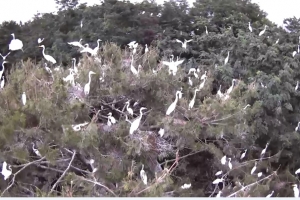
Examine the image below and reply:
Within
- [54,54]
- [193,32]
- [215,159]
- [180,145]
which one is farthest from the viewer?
[193,32]

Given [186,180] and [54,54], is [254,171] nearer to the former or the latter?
[186,180]

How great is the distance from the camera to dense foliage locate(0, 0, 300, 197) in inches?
111

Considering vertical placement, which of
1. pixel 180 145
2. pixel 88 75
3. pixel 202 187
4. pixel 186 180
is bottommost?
pixel 202 187

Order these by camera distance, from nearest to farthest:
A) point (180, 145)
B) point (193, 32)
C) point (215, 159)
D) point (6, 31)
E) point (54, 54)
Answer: point (180, 145) → point (215, 159) → point (54, 54) → point (193, 32) → point (6, 31)

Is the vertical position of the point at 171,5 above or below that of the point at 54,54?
above

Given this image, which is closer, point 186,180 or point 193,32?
point 186,180

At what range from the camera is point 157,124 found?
3.35 m

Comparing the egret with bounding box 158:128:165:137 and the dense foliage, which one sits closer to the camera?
the dense foliage

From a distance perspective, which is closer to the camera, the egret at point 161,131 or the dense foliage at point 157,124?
the dense foliage at point 157,124

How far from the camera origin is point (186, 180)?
339 centimetres

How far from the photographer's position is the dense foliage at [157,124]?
9.25 ft

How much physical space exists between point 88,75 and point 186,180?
1.15 m

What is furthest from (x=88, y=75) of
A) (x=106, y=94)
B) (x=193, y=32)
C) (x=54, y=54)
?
(x=193, y=32)

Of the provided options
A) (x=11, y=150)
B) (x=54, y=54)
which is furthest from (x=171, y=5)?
(x=11, y=150)
